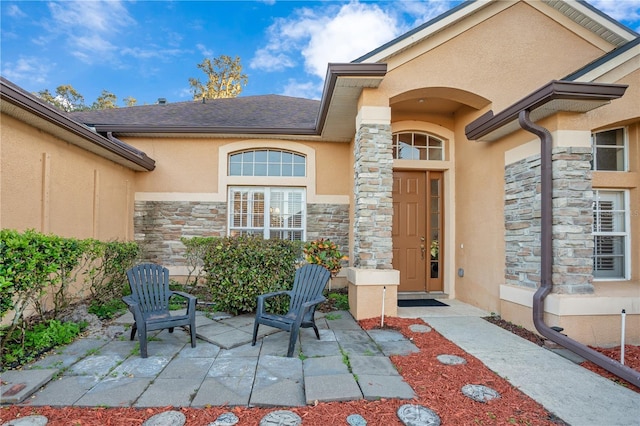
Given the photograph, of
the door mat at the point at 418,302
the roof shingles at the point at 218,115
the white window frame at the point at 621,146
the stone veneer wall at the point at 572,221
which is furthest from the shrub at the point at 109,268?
the white window frame at the point at 621,146

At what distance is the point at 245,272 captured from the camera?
15.2ft

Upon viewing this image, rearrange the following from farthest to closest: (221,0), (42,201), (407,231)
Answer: (221,0) → (407,231) → (42,201)

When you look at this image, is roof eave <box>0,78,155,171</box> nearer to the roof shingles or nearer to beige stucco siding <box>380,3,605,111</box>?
the roof shingles

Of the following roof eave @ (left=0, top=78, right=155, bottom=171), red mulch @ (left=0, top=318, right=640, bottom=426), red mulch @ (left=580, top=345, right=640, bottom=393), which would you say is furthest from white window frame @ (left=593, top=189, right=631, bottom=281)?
roof eave @ (left=0, top=78, right=155, bottom=171)

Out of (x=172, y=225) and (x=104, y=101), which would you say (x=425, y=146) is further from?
(x=104, y=101)

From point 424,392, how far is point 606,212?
4.08 metres

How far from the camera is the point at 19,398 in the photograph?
229cm

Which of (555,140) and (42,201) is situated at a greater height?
(555,140)

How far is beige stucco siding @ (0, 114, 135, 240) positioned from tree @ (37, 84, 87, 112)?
643 inches

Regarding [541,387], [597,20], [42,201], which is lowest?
[541,387]

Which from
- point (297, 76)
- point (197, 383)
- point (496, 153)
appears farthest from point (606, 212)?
point (297, 76)

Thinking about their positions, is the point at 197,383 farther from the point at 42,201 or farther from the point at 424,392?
the point at 42,201

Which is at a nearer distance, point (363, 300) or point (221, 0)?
point (363, 300)

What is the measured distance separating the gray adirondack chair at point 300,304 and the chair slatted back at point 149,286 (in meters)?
1.19
